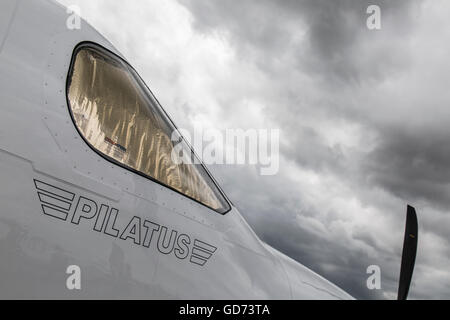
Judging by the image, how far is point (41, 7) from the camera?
286cm

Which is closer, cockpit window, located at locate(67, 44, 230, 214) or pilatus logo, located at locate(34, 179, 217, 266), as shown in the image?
pilatus logo, located at locate(34, 179, 217, 266)

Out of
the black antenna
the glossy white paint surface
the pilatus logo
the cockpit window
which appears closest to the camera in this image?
the glossy white paint surface

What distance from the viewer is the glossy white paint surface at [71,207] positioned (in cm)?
226

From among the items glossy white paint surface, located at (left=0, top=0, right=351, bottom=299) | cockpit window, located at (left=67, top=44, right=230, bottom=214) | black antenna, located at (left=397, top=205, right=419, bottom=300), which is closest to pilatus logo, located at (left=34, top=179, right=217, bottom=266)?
glossy white paint surface, located at (left=0, top=0, right=351, bottom=299)

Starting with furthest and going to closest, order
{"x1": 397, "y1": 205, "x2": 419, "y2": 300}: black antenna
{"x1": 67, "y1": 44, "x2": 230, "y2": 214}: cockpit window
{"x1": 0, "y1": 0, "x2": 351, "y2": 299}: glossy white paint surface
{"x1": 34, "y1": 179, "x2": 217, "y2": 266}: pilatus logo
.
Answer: {"x1": 397, "y1": 205, "x2": 419, "y2": 300}: black antenna < {"x1": 67, "y1": 44, "x2": 230, "y2": 214}: cockpit window < {"x1": 34, "y1": 179, "x2": 217, "y2": 266}: pilatus logo < {"x1": 0, "y1": 0, "x2": 351, "y2": 299}: glossy white paint surface

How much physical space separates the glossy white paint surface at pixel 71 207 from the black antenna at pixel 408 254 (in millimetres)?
3301

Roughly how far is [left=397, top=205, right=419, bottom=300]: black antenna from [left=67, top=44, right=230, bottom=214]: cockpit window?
3487mm

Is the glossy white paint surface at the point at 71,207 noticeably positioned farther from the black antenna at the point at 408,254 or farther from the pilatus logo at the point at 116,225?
the black antenna at the point at 408,254

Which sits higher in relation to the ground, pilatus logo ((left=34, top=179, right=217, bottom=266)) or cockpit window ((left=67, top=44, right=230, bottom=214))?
cockpit window ((left=67, top=44, right=230, bottom=214))

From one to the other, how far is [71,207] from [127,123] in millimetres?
971

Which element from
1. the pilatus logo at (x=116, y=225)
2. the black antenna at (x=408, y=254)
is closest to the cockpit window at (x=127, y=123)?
the pilatus logo at (x=116, y=225)

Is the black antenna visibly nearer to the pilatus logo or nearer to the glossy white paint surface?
the glossy white paint surface

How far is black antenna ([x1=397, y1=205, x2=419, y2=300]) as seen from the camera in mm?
5566
